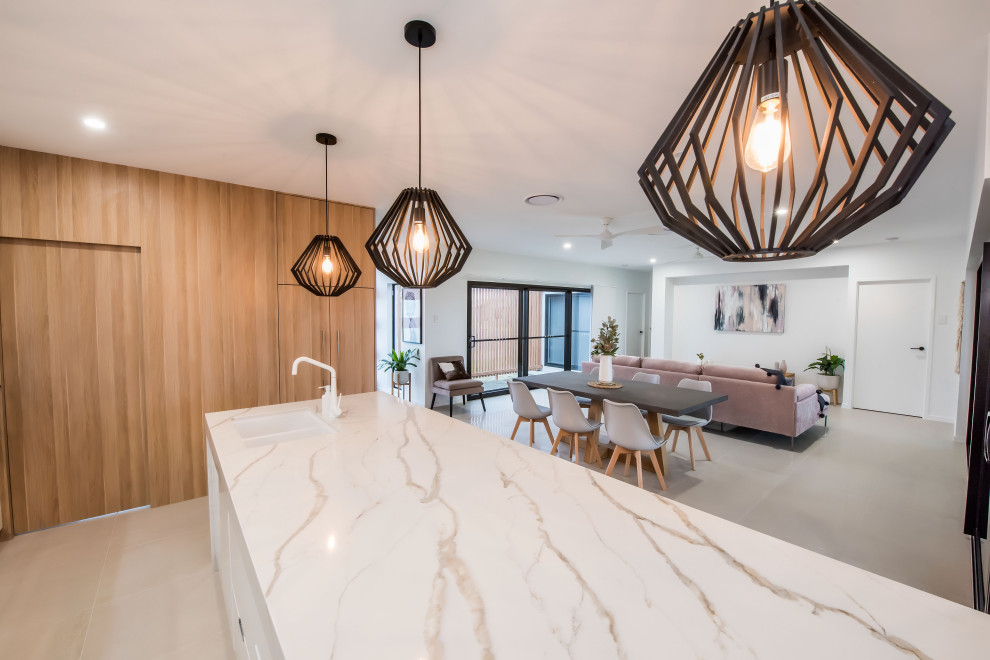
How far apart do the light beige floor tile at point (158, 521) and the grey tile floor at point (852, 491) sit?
3.01m

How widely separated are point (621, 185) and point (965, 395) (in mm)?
4667

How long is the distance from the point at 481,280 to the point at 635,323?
491 centimetres

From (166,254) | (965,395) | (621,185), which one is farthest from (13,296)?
(965,395)

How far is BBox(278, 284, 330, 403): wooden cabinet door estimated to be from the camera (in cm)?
354

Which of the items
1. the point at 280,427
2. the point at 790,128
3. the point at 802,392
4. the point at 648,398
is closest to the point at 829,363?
the point at 802,392

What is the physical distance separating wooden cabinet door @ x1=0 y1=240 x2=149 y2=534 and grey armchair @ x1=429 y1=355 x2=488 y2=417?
10.9 feet

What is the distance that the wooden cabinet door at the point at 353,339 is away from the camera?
3.82m

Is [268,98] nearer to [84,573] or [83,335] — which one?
[83,335]

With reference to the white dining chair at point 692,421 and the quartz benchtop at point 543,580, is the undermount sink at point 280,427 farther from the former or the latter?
the white dining chair at point 692,421

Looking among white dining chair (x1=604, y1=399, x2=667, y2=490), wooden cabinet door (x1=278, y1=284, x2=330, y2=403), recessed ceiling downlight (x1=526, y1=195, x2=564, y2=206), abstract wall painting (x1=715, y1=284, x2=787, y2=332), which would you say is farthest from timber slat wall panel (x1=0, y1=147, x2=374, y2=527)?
abstract wall painting (x1=715, y1=284, x2=787, y2=332)

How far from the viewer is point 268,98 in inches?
77.5

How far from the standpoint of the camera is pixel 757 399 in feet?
14.8

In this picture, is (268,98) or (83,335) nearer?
(268,98)

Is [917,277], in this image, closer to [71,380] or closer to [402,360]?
[402,360]
